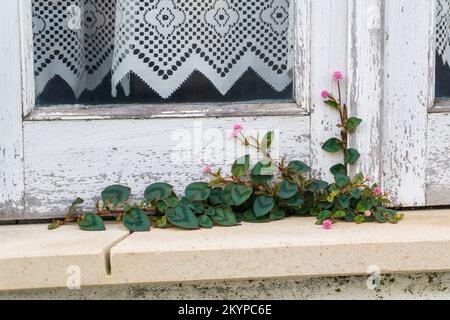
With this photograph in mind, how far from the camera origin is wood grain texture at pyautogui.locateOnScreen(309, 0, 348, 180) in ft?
5.08

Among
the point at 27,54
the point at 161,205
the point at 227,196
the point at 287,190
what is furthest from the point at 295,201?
the point at 27,54

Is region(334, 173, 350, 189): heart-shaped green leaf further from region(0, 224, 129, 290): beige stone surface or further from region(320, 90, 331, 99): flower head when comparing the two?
region(0, 224, 129, 290): beige stone surface

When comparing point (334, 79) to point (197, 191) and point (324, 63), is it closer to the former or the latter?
point (324, 63)

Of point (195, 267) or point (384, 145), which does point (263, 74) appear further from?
point (195, 267)

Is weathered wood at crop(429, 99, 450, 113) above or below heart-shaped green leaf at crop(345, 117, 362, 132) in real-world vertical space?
above

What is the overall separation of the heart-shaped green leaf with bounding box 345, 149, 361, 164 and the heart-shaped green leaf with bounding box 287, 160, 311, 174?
82 mm

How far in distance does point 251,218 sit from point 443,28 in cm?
59

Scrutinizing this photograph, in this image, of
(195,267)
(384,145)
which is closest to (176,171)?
(195,267)

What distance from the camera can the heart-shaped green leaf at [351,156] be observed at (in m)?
1.53

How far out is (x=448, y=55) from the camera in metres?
1.63

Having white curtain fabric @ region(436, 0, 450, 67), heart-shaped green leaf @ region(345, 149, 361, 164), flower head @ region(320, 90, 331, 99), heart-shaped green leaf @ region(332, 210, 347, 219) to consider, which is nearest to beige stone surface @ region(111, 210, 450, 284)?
heart-shaped green leaf @ region(332, 210, 347, 219)

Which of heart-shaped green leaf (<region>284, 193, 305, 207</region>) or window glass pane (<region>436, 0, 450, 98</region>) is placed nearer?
heart-shaped green leaf (<region>284, 193, 305, 207</region>)

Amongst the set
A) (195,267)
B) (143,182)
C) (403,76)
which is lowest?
(195,267)

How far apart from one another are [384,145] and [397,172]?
0.06m
